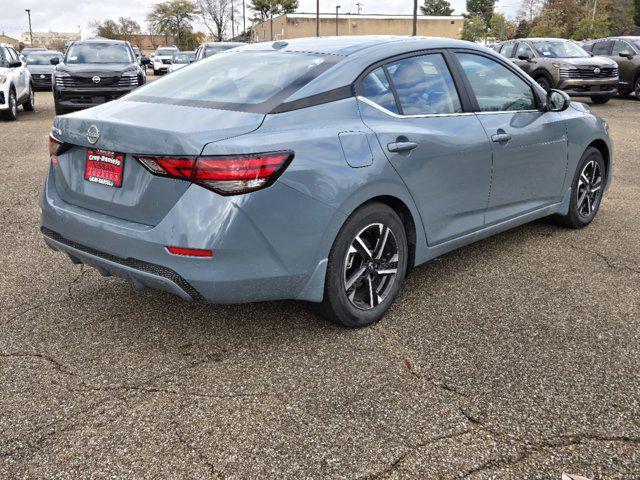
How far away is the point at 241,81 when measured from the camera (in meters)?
3.53

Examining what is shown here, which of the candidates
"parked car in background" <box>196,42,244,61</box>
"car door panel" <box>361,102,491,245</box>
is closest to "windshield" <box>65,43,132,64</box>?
"parked car in background" <box>196,42,244,61</box>

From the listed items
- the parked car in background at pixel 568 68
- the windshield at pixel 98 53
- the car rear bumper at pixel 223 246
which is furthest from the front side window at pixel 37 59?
the car rear bumper at pixel 223 246

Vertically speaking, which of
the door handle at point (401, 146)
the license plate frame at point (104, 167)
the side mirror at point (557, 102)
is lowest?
the license plate frame at point (104, 167)

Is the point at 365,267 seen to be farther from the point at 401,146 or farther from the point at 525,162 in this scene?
the point at 525,162

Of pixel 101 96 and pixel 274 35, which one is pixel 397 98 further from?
pixel 274 35

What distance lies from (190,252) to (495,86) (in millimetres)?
2619

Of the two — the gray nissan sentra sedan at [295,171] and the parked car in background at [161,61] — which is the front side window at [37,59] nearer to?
the parked car in background at [161,61]

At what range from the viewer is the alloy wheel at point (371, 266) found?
3.41m

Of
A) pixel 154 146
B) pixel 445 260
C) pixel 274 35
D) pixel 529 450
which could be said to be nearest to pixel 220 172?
pixel 154 146

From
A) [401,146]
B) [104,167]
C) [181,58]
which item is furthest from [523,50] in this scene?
[181,58]

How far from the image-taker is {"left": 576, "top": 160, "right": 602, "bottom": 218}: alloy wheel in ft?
17.6

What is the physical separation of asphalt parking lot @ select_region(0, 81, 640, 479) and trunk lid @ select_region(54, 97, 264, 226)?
779 mm

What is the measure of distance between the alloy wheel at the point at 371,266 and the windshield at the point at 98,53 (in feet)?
41.2

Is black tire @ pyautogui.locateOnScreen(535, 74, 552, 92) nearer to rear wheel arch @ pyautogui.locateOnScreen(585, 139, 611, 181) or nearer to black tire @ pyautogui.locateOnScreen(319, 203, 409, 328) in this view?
rear wheel arch @ pyautogui.locateOnScreen(585, 139, 611, 181)
